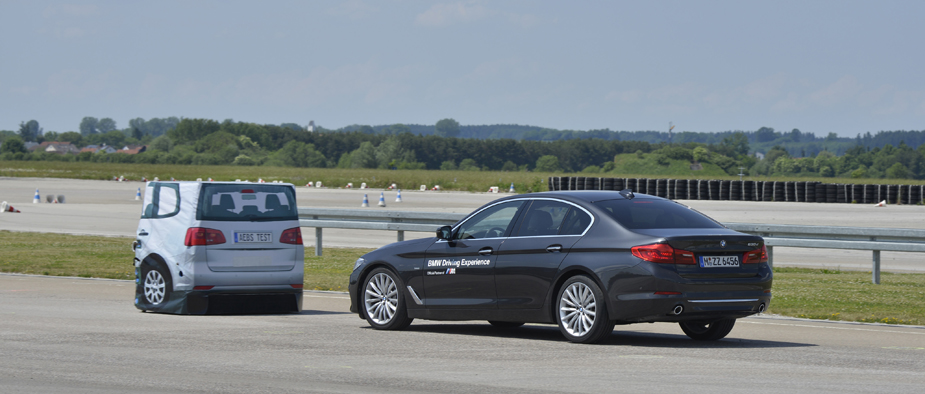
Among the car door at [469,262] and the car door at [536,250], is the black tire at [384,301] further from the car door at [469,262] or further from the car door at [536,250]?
the car door at [536,250]

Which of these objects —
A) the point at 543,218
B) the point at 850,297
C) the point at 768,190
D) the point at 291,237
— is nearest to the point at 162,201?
the point at 291,237

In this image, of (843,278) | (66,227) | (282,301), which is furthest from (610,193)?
(66,227)

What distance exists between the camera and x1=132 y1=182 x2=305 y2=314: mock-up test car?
11789mm

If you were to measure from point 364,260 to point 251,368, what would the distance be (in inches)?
126

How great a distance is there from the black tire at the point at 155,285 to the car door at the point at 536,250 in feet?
13.5

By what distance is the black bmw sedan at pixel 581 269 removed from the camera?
8.98m

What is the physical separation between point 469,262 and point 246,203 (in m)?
3.12

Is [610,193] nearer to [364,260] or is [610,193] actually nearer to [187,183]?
[364,260]

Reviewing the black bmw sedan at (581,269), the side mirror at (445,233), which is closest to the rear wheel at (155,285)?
the black bmw sedan at (581,269)

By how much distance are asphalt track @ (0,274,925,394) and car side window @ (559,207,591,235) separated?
103cm

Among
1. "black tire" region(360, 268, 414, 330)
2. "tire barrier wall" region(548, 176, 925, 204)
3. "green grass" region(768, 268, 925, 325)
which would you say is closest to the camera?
"black tire" region(360, 268, 414, 330)

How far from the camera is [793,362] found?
847 cm

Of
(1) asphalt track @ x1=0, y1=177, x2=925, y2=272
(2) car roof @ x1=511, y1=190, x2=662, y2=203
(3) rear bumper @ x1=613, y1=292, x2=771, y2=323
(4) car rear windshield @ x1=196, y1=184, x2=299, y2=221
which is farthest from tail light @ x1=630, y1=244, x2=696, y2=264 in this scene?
(1) asphalt track @ x1=0, y1=177, x2=925, y2=272

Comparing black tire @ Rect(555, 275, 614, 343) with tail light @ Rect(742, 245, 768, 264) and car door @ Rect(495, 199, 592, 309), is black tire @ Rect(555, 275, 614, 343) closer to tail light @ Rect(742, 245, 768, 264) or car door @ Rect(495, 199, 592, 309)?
car door @ Rect(495, 199, 592, 309)
